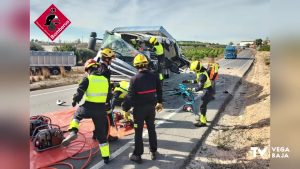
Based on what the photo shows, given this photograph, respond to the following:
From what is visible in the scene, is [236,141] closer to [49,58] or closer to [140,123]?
[140,123]

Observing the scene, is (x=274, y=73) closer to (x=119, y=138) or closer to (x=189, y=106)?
(x=119, y=138)

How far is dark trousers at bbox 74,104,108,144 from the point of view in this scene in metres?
4.95

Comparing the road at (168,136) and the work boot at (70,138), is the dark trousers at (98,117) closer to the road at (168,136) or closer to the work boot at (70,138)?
the work boot at (70,138)

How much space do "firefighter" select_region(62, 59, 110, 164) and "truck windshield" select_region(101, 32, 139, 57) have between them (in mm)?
5518

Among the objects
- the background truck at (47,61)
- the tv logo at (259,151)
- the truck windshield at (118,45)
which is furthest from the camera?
the background truck at (47,61)

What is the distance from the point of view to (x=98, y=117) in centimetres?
499

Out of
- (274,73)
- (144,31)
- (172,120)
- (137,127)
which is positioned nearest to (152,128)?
(137,127)

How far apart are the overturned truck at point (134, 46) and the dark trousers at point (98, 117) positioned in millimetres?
4556

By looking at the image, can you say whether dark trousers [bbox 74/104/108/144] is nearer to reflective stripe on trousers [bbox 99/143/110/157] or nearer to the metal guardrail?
reflective stripe on trousers [bbox 99/143/110/157]

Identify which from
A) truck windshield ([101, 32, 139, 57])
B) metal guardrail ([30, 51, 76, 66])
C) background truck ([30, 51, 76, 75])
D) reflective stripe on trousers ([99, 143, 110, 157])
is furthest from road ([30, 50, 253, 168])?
metal guardrail ([30, 51, 76, 66])

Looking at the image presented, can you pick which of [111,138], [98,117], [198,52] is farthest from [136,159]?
[198,52]

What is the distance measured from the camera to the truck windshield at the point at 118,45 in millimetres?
10539

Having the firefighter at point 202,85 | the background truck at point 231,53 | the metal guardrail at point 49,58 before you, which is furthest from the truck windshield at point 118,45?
the background truck at point 231,53

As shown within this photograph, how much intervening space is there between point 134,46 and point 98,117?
25.3 ft
